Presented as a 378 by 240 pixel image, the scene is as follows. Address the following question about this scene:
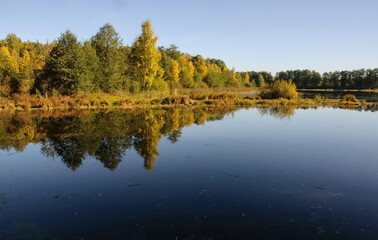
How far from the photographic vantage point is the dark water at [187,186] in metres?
7.73

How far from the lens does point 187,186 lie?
10750 millimetres

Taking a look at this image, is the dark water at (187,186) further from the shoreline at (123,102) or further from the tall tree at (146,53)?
the tall tree at (146,53)

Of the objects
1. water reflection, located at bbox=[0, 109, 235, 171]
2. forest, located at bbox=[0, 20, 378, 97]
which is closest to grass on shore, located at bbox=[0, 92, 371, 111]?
forest, located at bbox=[0, 20, 378, 97]

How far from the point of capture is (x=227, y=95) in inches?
1972

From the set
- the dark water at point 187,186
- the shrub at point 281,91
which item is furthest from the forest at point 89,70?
the dark water at point 187,186

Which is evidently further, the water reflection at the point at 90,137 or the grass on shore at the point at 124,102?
the grass on shore at the point at 124,102

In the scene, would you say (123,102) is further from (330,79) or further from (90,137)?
(330,79)

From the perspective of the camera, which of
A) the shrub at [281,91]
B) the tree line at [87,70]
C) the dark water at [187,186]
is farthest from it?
the shrub at [281,91]

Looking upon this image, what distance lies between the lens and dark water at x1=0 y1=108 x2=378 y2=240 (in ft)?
25.4

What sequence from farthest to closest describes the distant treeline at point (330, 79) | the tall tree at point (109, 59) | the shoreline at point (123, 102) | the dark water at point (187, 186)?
the distant treeline at point (330, 79)
the tall tree at point (109, 59)
the shoreline at point (123, 102)
the dark water at point (187, 186)

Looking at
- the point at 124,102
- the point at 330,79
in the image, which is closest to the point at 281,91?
the point at 124,102

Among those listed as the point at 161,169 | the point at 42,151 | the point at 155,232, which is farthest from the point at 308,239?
the point at 42,151

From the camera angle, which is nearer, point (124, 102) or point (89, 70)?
point (124, 102)

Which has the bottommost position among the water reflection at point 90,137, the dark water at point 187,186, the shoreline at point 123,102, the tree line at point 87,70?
the dark water at point 187,186
